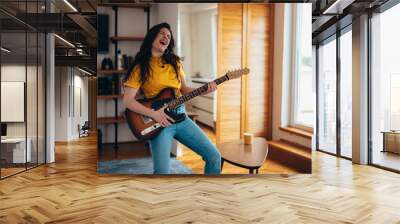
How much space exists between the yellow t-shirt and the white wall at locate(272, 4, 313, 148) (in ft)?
4.00

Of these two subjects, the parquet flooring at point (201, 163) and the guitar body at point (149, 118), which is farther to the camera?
the parquet flooring at point (201, 163)

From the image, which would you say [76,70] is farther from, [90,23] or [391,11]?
[391,11]

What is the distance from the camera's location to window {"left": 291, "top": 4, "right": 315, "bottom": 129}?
15.4 feet

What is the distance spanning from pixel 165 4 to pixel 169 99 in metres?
1.15

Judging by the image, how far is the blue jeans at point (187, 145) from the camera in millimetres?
4480

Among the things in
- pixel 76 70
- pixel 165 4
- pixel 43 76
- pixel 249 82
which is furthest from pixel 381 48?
pixel 43 76

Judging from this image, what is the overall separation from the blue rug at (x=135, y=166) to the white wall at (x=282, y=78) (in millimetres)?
1221

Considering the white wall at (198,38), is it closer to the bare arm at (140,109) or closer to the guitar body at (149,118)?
the guitar body at (149,118)

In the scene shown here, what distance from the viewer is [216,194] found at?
152 inches

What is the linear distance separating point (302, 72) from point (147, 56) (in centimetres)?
194

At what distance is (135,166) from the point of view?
461cm

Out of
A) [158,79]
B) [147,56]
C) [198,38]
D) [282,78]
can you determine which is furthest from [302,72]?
[147,56]

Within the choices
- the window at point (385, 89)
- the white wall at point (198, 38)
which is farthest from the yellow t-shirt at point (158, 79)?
the window at point (385, 89)

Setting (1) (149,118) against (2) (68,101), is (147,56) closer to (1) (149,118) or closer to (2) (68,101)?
(1) (149,118)
